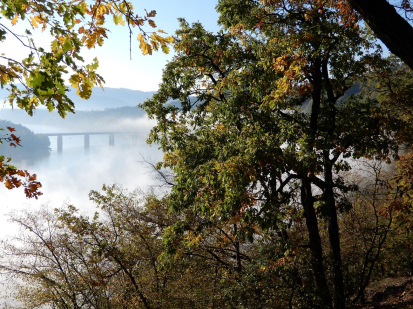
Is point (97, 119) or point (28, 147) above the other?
point (97, 119)

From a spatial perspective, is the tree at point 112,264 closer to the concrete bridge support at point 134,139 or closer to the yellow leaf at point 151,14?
the yellow leaf at point 151,14

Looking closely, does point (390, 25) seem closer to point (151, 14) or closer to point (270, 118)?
point (151, 14)

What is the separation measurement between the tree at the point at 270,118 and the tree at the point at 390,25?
74.4 inches

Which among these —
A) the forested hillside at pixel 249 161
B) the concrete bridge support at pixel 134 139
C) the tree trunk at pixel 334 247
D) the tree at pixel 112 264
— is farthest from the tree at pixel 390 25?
the concrete bridge support at pixel 134 139

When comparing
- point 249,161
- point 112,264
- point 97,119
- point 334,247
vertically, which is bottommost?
Result: point 112,264

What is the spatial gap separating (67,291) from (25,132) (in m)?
82.0

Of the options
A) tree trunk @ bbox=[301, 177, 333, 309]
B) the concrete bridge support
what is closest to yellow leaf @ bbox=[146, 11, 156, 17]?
tree trunk @ bbox=[301, 177, 333, 309]

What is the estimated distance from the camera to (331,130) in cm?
613

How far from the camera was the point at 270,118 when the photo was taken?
17.2 feet

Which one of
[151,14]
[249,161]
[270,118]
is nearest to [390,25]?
[151,14]

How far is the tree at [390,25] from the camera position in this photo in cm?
210

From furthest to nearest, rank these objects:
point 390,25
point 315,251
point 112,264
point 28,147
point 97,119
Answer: point 97,119 → point 28,147 → point 112,264 → point 315,251 → point 390,25

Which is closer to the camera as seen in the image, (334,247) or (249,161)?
(249,161)

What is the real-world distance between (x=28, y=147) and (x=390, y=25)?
9318 centimetres
